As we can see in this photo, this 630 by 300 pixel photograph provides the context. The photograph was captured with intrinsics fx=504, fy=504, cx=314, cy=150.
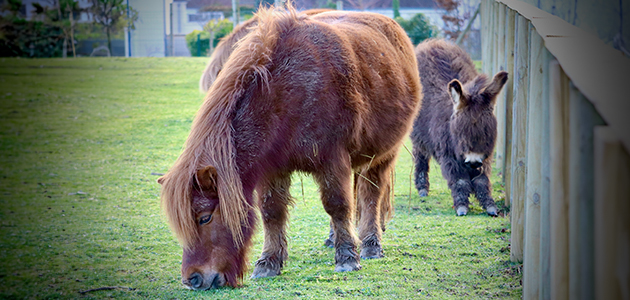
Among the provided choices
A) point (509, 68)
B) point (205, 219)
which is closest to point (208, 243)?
point (205, 219)

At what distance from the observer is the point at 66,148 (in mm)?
9969

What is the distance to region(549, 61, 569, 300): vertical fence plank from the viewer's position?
5.53 feet

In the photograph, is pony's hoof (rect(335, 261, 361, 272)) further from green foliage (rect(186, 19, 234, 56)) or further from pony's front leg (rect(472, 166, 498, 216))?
green foliage (rect(186, 19, 234, 56))

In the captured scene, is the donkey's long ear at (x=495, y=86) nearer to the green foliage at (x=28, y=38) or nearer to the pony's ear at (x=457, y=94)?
the pony's ear at (x=457, y=94)

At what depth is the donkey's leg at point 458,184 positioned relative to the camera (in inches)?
246

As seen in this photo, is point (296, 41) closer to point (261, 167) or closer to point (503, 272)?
point (261, 167)

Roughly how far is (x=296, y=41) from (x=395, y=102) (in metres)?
1.28

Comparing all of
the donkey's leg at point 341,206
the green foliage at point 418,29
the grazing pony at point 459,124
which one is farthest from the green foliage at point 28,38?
the donkey's leg at point 341,206

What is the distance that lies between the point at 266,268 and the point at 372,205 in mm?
1333

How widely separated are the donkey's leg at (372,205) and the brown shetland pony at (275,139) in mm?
29

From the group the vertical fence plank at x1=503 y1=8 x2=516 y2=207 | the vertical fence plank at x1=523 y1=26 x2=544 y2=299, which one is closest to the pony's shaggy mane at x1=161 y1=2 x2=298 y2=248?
the vertical fence plank at x1=523 y1=26 x2=544 y2=299

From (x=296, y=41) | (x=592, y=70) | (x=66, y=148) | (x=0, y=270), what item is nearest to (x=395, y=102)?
(x=296, y=41)

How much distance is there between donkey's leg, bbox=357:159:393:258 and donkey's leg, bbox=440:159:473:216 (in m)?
1.37

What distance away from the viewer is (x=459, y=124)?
605 cm
